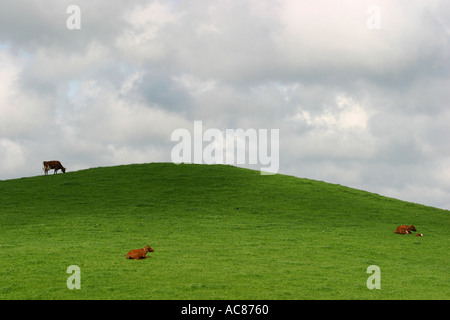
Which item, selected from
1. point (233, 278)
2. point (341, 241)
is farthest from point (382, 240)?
point (233, 278)

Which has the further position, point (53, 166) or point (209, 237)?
point (53, 166)

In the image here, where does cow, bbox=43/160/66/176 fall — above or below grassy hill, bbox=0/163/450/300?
above

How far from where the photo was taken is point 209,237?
99.0 ft

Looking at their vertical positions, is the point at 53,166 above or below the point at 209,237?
above

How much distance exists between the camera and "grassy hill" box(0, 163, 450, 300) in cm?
1859

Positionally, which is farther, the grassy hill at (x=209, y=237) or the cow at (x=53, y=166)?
the cow at (x=53, y=166)

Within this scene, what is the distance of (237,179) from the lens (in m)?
53.8

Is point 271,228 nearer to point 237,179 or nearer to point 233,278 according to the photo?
point 233,278

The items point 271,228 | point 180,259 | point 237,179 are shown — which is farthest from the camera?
point 237,179

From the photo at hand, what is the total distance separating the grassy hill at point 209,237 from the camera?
61.0 feet

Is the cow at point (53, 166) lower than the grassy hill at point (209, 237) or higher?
higher

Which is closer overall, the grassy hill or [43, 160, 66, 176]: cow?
the grassy hill

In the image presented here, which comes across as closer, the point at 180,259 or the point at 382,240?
the point at 180,259
